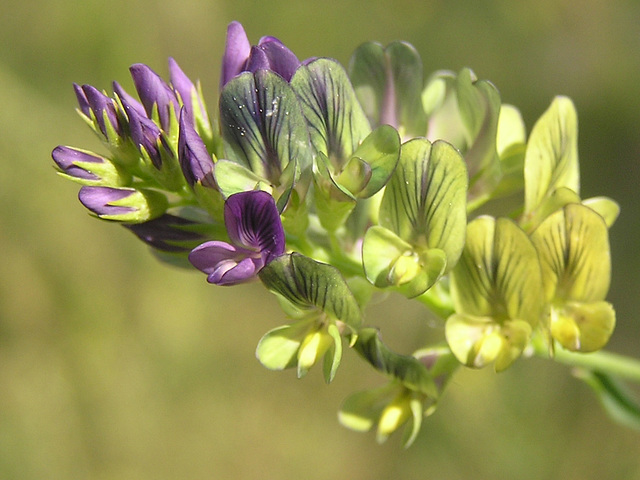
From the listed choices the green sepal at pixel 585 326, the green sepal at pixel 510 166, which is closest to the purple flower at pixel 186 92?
the green sepal at pixel 510 166

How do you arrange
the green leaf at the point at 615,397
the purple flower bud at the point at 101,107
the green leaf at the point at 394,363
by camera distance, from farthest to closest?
the green leaf at the point at 615,397 → the green leaf at the point at 394,363 → the purple flower bud at the point at 101,107

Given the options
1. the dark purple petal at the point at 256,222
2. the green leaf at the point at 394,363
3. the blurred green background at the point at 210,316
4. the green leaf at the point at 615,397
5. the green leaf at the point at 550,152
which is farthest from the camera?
the blurred green background at the point at 210,316

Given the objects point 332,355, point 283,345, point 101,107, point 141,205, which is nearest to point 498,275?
point 332,355

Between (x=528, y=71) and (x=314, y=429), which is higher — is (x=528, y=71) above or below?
above

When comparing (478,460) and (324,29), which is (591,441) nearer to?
(478,460)

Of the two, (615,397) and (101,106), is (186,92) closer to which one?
(101,106)

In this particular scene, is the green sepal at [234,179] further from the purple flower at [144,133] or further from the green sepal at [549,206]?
the green sepal at [549,206]

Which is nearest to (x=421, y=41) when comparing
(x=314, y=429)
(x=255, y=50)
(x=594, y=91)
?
(x=594, y=91)
